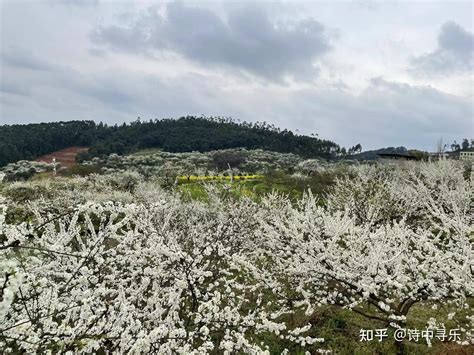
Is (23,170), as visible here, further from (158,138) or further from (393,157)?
(158,138)

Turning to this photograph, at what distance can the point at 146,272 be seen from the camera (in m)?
7.20

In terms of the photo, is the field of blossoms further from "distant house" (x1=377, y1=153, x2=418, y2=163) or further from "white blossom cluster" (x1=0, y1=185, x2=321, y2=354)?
"distant house" (x1=377, y1=153, x2=418, y2=163)

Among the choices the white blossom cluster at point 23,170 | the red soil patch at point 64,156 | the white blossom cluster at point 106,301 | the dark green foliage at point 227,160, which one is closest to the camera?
the white blossom cluster at point 106,301

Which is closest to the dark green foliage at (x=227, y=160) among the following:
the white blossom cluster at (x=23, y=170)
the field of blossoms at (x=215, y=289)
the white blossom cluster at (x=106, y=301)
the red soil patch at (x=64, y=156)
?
the white blossom cluster at (x=23, y=170)

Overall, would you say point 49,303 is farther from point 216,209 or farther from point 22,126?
point 22,126

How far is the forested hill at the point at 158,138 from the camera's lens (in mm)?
110375

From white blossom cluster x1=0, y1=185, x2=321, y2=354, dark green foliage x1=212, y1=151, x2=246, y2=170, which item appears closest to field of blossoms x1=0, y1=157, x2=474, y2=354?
white blossom cluster x1=0, y1=185, x2=321, y2=354

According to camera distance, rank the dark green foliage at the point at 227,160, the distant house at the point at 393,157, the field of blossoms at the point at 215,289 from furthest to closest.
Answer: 1. the dark green foliage at the point at 227,160
2. the distant house at the point at 393,157
3. the field of blossoms at the point at 215,289

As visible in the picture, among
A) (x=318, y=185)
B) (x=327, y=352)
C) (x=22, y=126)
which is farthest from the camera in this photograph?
(x=22, y=126)

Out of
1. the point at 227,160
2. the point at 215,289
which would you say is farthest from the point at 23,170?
the point at 215,289

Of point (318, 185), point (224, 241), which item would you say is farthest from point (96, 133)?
point (224, 241)

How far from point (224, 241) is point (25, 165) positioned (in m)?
66.1

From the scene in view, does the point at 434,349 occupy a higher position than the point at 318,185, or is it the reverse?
the point at 318,185

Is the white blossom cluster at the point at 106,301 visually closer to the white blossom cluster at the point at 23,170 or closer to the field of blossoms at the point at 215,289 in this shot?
the field of blossoms at the point at 215,289
